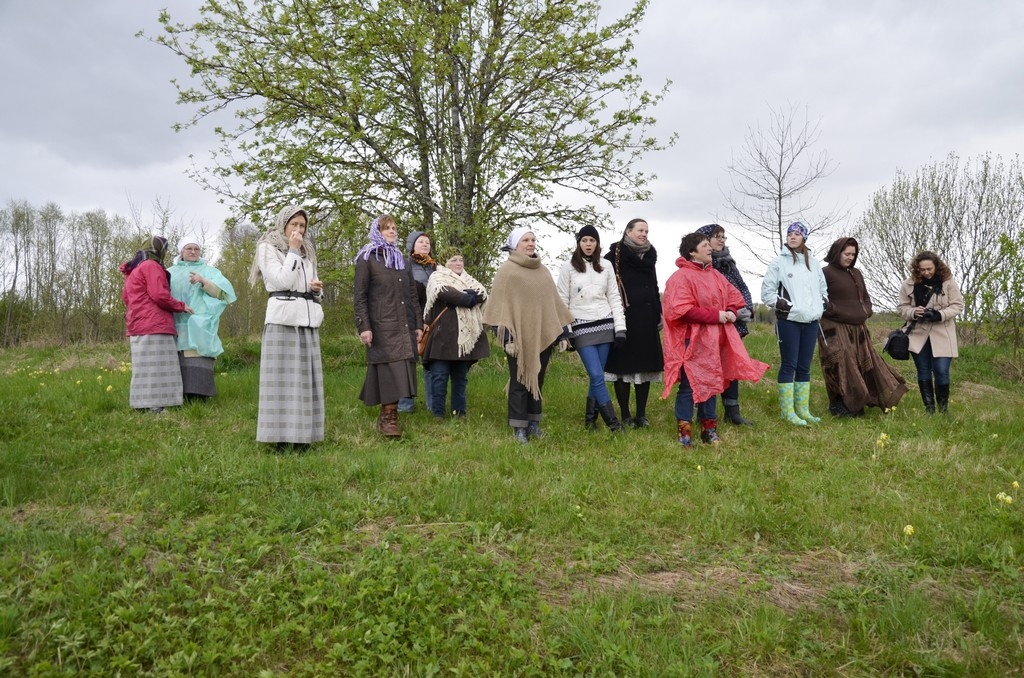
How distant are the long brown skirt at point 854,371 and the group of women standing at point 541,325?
0.02 metres

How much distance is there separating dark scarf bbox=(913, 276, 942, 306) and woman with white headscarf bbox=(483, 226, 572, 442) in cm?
452

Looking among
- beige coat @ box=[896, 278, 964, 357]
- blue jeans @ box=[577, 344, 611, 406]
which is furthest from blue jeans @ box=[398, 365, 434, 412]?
beige coat @ box=[896, 278, 964, 357]

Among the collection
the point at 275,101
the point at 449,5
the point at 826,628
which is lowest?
the point at 826,628

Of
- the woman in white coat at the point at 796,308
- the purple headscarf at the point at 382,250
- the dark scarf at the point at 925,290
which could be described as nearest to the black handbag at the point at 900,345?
the dark scarf at the point at 925,290

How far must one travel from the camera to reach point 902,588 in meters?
3.41

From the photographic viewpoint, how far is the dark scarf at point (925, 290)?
7766 mm

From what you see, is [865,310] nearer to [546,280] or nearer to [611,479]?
[546,280]

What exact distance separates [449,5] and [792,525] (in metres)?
7.92

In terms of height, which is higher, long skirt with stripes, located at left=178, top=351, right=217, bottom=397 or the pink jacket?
the pink jacket

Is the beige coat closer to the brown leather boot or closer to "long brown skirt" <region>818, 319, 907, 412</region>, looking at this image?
"long brown skirt" <region>818, 319, 907, 412</region>

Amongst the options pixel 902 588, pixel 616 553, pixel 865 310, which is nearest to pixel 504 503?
pixel 616 553

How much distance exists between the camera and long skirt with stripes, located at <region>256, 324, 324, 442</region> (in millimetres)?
5523

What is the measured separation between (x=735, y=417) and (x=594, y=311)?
2018 mm

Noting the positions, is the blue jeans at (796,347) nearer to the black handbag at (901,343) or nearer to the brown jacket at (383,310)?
the black handbag at (901,343)
